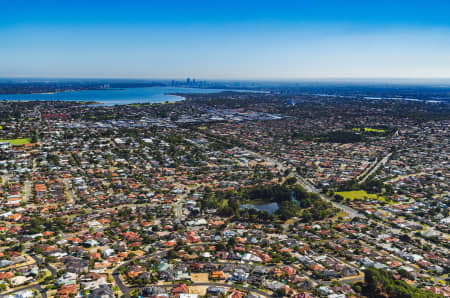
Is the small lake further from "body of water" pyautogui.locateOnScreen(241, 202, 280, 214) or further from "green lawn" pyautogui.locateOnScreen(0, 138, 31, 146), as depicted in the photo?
"green lawn" pyautogui.locateOnScreen(0, 138, 31, 146)

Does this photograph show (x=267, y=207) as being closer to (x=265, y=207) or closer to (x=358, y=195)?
(x=265, y=207)

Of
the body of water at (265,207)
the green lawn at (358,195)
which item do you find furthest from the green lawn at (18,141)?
the green lawn at (358,195)

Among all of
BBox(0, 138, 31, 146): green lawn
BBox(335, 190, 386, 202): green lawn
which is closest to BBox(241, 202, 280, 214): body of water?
BBox(335, 190, 386, 202): green lawn

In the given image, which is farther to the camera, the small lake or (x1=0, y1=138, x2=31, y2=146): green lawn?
(x1=0, y1=138, x2=31, y2=146): green lawn

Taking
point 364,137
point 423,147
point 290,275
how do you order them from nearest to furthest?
point 290,275 → point 423,147 → point 364,137

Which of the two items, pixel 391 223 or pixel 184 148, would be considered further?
A: pixel 184 148

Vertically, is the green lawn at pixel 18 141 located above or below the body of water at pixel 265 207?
above

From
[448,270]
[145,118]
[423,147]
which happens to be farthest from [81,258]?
[145,118]

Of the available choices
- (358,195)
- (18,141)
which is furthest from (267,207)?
(18,141)

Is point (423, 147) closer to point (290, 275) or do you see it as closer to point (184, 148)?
point (184, 148)

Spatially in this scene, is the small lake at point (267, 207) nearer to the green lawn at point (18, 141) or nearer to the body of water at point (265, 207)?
the body of water at point (265, 207)

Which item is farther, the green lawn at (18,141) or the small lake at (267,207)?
the green lawn at (18,141)
